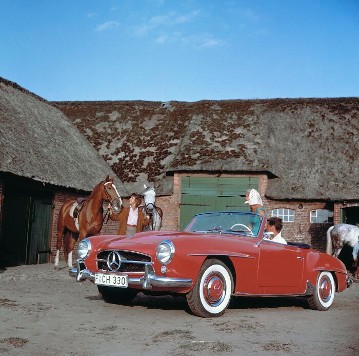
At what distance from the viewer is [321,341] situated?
545 centimetres

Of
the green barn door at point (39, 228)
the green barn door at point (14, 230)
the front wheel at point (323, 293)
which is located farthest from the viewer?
the green barn door at point (39, 228)

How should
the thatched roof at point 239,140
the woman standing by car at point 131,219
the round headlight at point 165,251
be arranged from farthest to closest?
the thatched roof at point 239,140 < the woman standing by car at point 131,219 < the round headlight at point 165,251

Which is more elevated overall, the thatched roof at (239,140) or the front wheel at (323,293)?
the thatched roof at (239,140)

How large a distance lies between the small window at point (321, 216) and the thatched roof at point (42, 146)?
861 centimetres

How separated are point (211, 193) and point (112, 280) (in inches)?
655

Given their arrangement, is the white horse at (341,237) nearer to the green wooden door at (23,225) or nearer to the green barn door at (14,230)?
the green wooden door at (23,225)

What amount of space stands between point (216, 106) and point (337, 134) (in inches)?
243

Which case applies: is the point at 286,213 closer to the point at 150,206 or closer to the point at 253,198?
the point at 150,206

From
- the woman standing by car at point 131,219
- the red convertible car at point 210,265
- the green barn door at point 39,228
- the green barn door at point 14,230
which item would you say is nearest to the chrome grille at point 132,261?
the red convertible car at point 210,265

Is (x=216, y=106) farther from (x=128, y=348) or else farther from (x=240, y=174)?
(x=128, y=348)

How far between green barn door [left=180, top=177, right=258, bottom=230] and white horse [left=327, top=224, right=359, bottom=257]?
5.03 metres

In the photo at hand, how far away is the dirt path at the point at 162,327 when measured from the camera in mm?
4910

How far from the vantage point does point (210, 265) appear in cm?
682

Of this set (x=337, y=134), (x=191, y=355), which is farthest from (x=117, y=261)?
(x=337, y=134)
